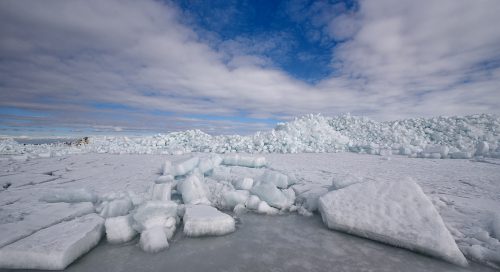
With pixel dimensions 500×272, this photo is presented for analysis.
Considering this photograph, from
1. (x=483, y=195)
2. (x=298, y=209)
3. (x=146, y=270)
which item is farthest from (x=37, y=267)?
(x=483, y=195)

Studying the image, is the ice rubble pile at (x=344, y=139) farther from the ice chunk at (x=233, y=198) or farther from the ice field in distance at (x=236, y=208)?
the ice chunk at (x=233, y=198)

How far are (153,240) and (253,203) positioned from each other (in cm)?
109

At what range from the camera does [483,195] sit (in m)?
2.63

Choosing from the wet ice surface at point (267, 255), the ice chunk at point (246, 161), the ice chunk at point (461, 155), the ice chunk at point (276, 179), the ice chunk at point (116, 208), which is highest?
the ice chunk at point (461, 155)

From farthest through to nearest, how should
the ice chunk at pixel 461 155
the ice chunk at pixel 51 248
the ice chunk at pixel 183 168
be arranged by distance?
the ice chunk at pixel 461 155 < the ice chunk at pixel 183 168 < the ice chunk at pixel 51 248

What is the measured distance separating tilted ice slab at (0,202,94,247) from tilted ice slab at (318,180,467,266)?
2.24 meters

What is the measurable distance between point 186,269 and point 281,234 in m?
0.82

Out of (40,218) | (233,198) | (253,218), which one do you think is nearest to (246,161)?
(233,198)

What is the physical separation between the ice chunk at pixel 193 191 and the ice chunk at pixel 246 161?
178cm

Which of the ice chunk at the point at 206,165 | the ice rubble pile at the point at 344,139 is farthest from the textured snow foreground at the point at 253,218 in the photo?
the ice rubble pile at the point at 344,139

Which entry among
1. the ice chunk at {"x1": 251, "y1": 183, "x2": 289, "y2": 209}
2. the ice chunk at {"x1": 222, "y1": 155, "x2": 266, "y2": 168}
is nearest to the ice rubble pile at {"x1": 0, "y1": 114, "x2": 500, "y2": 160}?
the ice chunk at {"x1": 222, "y1": 155, "x2": 266, "y2": 168}

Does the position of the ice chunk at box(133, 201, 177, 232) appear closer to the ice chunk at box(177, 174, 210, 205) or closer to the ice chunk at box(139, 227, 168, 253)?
the ice chunk at box(139, 227, 168, 253)

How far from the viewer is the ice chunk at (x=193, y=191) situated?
2500 millimetres

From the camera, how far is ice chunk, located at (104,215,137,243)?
5.93ft
